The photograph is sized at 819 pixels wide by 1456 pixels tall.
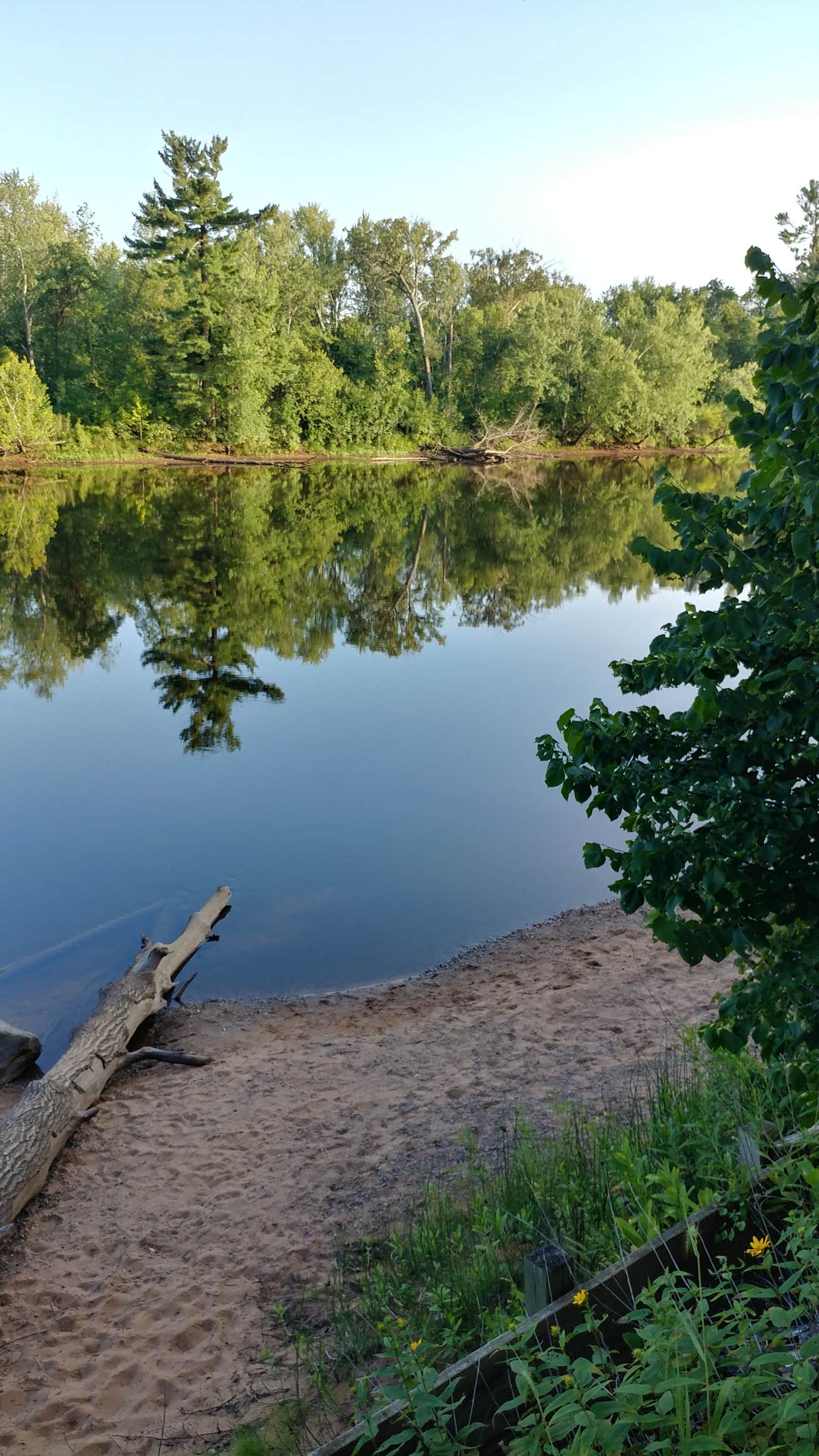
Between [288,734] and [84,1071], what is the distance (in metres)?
9.05

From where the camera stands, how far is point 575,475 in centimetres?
5825

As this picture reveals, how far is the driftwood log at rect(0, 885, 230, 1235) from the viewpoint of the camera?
20.2 feet

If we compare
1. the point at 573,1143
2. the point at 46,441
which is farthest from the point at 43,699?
the point at 46,441

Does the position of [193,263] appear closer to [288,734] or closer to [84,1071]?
[288,734]

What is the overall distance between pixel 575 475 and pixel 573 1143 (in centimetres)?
5650

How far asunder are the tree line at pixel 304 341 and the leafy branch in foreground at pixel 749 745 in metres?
50.1

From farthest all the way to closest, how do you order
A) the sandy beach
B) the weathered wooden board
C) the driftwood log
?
1. the driftwood log
2. the sandy beach
3. the weathered wooden board

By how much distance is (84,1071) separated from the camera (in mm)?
7320

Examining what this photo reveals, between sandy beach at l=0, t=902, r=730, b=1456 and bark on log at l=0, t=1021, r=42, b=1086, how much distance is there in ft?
2.62

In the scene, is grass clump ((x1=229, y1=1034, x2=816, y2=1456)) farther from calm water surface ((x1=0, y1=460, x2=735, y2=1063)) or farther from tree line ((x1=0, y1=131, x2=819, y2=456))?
tree line ((x1=0, y1=131, x2=819, y2=456))

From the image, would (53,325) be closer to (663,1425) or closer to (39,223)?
(39,223)

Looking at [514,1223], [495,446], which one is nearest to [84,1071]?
[514,1223]

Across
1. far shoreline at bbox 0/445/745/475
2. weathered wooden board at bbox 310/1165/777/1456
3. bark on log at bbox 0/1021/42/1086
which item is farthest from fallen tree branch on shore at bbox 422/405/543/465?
weathered wooden board at bbox 310/1165/777/1456

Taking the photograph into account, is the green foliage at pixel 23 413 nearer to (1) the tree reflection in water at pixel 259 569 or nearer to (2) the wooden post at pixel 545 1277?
(1) the tree reflection in water at pixel 259 569
